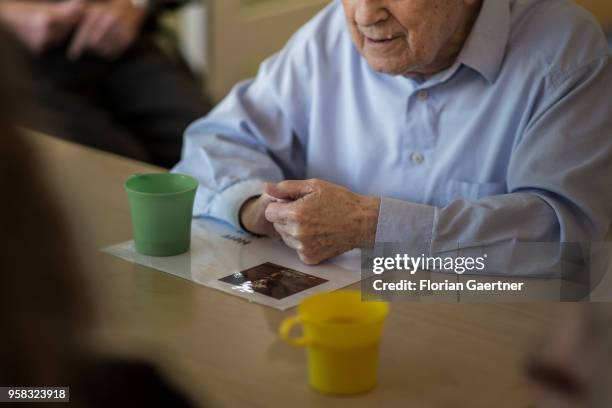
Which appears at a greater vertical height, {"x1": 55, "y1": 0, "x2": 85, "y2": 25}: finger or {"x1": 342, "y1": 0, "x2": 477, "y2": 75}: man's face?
{"x1": 342, "y1": 0, "x2": 477, "y2": 75}: man's face

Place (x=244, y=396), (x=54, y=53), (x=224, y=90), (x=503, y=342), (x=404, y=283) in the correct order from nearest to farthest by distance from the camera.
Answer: (x=244, y=396) < (x=503, y=342) < (x=404, y=283) < (x=54, y=53) < (x=224, y=90)

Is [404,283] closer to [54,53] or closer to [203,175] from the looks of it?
[203,175]

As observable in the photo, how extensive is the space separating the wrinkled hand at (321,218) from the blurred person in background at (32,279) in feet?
2.66

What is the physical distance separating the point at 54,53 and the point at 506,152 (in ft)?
6.14

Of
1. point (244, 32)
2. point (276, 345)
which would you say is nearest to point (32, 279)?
point (276, 345)

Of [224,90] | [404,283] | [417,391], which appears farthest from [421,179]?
[224,90]

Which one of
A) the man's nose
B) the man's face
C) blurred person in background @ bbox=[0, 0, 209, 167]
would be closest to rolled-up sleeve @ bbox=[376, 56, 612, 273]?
the man's face

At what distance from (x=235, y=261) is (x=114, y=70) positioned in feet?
5.98

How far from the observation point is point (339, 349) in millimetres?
1115

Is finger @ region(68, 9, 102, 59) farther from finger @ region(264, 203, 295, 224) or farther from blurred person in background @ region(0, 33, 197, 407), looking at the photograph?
blurred person in background @ region(0, 33, 197, 407)

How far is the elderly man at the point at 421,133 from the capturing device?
157cm

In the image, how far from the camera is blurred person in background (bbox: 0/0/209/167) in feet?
10.1

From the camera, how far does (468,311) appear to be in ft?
4.44

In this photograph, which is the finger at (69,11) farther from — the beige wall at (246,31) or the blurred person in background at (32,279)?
the blurred person in background at (32,279)
